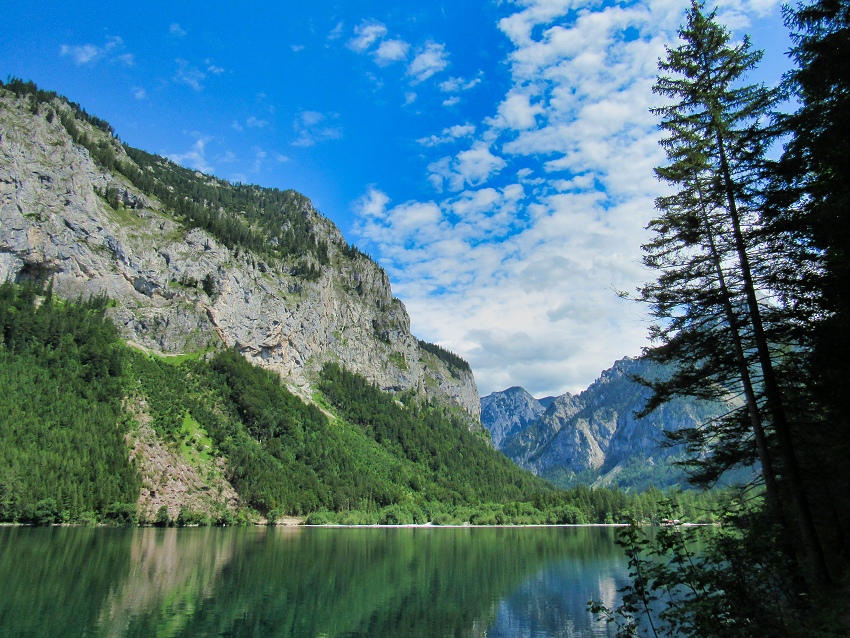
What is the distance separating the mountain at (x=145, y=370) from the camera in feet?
310

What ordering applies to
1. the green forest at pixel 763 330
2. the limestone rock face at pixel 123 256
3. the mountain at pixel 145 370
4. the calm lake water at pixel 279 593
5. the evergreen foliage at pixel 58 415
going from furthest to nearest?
1. the limestone rock face at pixel 123 256
2. the mountain at pixel 145 370
3. the evergreen foliage at pixel 58 415
4. the calm lake water at pixel 279 593
5. the green forest at pixel 763 330

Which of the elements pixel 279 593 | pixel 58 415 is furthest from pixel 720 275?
pixel 58 415

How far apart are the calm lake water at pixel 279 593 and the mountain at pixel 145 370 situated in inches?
1795

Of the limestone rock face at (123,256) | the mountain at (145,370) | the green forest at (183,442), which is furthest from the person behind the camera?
the limestone rock face at (123,256)

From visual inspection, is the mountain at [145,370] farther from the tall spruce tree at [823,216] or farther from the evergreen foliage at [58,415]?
the tall spruce tree at [823,216]

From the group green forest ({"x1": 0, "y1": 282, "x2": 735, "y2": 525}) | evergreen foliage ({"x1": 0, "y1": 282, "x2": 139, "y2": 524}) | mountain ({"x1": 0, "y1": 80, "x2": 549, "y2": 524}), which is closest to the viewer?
evergreen foliage ({"x1": 0, "y1": 282, "x2": 139, "y2": 524})

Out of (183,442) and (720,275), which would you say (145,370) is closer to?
(183,442)

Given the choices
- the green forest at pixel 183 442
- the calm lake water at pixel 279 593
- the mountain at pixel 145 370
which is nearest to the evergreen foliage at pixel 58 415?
the green forest at pixel 183 442

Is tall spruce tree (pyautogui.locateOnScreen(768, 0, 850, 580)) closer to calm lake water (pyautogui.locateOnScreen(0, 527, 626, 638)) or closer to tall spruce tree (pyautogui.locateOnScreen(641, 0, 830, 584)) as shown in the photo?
tall spruce tree (pyautogui.locateOnScreen(641, 0, 830, 584))

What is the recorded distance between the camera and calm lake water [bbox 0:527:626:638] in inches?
942

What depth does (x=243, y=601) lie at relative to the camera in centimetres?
2875

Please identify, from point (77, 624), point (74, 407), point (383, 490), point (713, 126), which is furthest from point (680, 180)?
point (383, 490)

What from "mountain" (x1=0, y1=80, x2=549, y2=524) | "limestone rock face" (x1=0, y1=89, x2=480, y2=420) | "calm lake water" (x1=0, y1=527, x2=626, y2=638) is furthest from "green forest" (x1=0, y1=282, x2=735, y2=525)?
"calm lake water" (x1=0, y1=527, x2=626, y2=638)

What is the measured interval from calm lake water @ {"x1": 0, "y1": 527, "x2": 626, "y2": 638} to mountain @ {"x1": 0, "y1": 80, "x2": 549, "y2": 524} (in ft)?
150
